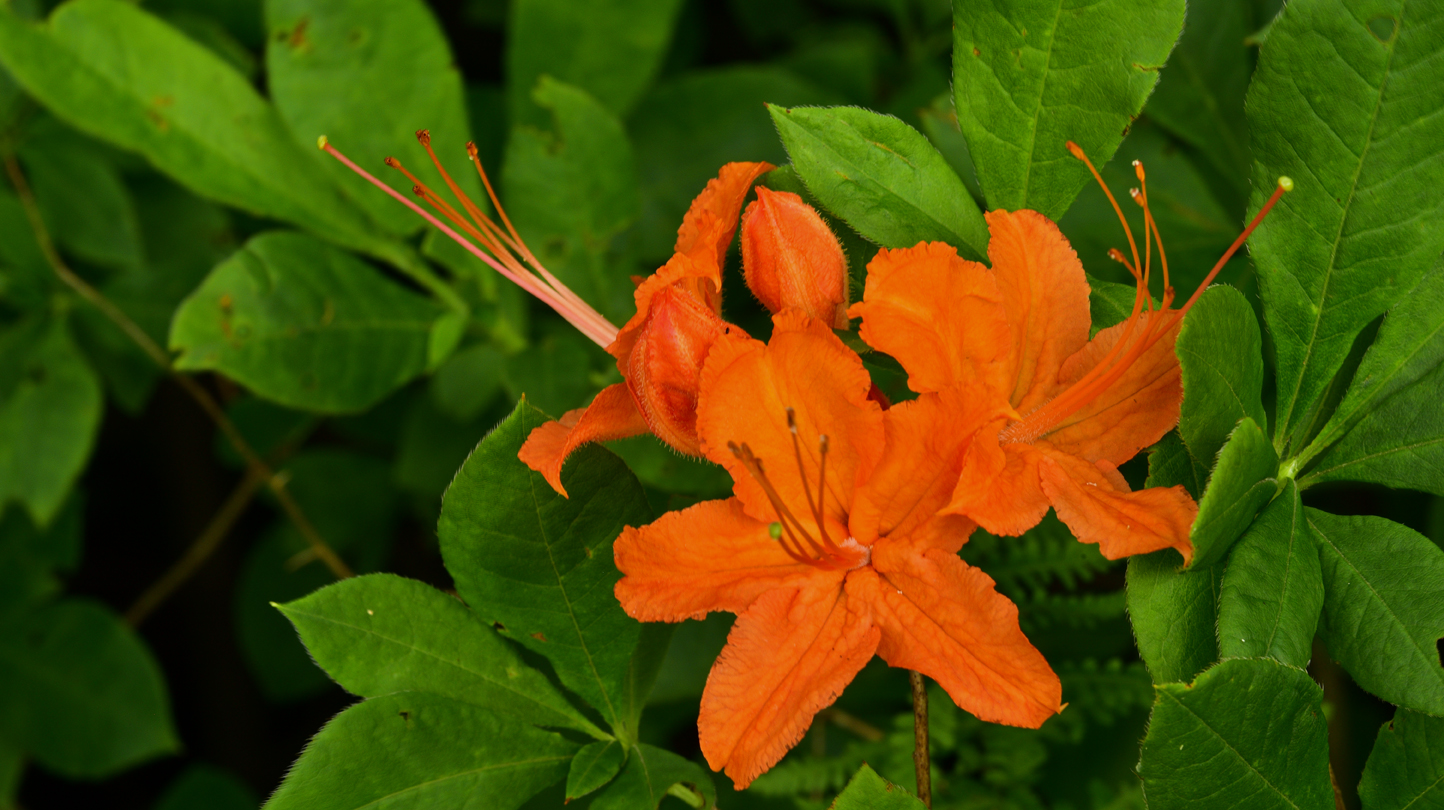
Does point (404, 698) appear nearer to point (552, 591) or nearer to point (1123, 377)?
point (552, 591)

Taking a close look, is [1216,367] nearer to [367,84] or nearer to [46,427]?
[367,84]

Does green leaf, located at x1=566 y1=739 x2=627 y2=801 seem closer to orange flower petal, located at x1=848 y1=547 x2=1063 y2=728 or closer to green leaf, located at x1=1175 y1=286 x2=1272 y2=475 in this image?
orange flower petal, located at x1=848 y1=547 x2=1063 y2=728

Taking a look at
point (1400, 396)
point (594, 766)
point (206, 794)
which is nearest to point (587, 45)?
point (594, 766)

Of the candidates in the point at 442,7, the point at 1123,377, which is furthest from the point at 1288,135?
the point at 442,7

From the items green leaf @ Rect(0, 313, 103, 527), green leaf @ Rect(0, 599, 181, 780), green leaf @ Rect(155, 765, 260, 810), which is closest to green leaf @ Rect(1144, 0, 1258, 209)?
green leaf @ Rect(0, 313, 103, 527)

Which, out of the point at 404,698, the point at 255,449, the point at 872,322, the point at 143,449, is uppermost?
the point at 872,322

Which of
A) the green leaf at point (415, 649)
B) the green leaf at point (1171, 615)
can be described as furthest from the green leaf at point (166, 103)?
the green leaf at point (1171, 615)
